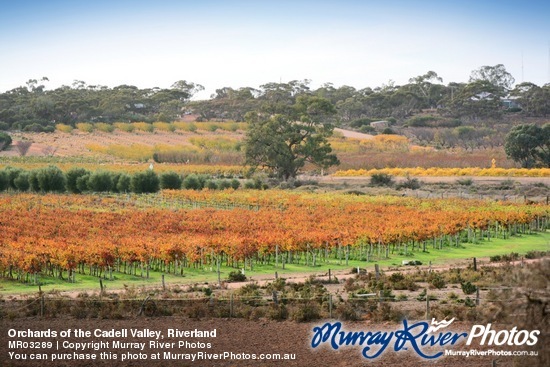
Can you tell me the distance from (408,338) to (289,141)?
69735 mm

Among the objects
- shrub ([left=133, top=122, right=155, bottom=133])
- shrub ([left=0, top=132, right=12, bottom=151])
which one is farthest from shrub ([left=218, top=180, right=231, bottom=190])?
shrub ([left=133, top=122, right=155, bottom=133])

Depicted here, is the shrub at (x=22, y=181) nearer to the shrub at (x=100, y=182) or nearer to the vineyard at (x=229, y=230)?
the shrub at (x=100, y=182)

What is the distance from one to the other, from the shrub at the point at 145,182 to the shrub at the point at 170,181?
935 millimetres

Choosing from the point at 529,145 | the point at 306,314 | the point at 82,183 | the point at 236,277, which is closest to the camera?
the point at 306,314

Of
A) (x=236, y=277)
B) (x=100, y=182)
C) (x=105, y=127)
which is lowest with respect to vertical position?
(x=236, y=277)

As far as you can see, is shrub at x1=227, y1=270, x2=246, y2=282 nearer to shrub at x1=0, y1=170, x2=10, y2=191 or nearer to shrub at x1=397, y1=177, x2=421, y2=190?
shrub at x1=397, y1=177, x2=421, y2=190

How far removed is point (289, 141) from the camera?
305 ft

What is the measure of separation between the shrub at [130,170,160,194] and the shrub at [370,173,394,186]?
70.6 feet

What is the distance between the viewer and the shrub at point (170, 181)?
80250mm

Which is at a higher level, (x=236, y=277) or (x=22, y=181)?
(x=22, y=181)

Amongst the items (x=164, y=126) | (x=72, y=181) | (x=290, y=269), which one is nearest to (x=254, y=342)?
(x=290, y=269)

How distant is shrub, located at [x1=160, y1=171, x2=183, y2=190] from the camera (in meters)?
80.2

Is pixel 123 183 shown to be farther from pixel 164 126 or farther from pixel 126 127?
pixel 164 126

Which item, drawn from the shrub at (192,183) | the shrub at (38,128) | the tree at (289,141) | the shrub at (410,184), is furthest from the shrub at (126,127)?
the shrub at (410,184)
